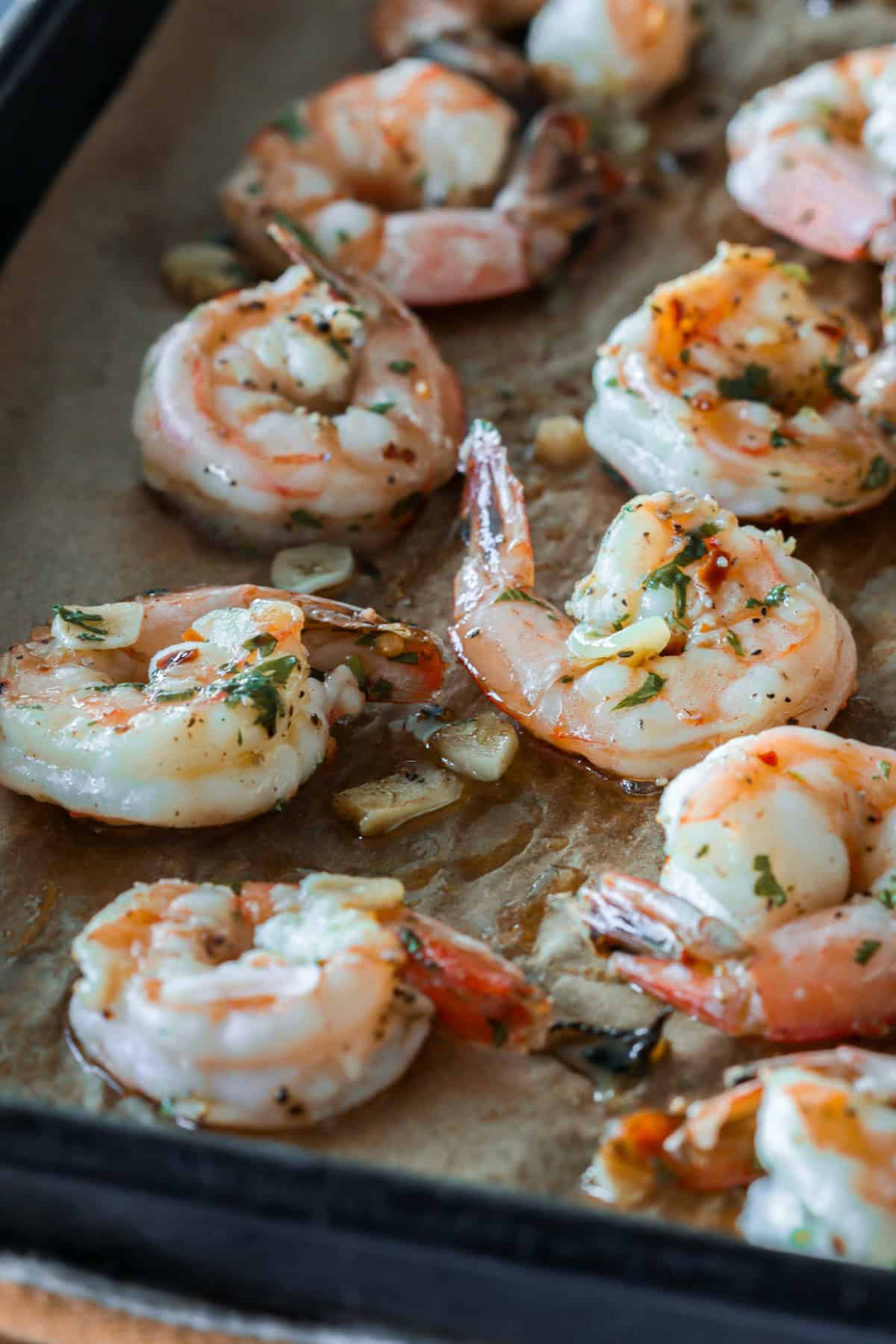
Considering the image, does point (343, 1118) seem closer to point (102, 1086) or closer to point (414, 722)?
point (102, 1086)

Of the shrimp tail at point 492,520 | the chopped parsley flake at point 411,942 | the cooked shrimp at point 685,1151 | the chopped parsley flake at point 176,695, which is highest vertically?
the chopped parsley flake at point 176,695

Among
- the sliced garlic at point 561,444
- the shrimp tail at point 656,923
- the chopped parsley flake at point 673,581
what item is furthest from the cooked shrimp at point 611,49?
the shrimp tail at point 656,923

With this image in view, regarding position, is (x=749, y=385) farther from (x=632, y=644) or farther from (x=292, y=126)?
(x=292, y=126)

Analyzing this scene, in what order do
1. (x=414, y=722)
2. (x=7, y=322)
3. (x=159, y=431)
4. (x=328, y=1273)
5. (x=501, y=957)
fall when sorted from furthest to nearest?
(x=7, y=322) → (x=159, y=431) → (x=414, y=722) → (x=501, y=957) → (x=328, y=1273)

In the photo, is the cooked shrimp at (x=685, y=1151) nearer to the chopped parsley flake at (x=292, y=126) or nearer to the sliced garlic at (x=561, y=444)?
the sliced garlic at (x=561, y=444)

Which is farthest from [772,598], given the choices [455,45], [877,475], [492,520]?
[455,45]

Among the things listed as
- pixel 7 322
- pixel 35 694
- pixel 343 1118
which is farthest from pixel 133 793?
pixel 7 322

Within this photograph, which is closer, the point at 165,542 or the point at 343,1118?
the point at 343,1118

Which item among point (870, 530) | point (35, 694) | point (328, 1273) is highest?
point (35, 694)
